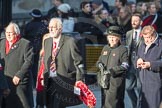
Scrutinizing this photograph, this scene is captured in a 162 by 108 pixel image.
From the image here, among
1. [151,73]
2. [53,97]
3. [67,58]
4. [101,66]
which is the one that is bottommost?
[53,97]

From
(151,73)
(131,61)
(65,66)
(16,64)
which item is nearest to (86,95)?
(65,66)

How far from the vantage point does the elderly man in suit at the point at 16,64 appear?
10.3 metres

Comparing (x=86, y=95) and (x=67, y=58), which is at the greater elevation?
(x=67, y=58)

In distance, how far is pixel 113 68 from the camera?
10.5 meters

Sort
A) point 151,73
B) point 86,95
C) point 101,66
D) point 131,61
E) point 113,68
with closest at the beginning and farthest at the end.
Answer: point 86,95 < point 151,73 < point 113,68 < point 101,66 < point 131,61

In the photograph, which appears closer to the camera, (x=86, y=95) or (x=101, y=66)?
(x=86, y=95)

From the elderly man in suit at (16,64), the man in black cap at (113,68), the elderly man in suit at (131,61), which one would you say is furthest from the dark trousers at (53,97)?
the elderly man in suit at (131,61)

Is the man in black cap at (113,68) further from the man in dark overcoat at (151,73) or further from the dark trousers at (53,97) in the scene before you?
the dark trousers at (53,97)

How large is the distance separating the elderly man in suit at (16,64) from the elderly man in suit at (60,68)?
0.31 meters

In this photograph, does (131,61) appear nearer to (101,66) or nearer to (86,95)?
(101,66)

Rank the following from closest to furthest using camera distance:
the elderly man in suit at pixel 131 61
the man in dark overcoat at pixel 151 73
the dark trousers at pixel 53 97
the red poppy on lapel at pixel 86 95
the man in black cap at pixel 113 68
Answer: the red poppy on lapel at pixel 86 95 → the man in dark overcoat at pixel 151 73 → the dark trousers at pixel 53 97 → the man in black cap at pixel 113 68 → the elderly man in suit at pixel 131 61

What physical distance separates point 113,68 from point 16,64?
1562 mm

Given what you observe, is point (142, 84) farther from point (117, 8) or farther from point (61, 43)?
point (117, 8)

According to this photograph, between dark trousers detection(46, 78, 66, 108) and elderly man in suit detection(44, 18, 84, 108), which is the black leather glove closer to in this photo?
elderly man in suit detection(44, 18, 84, 108)
